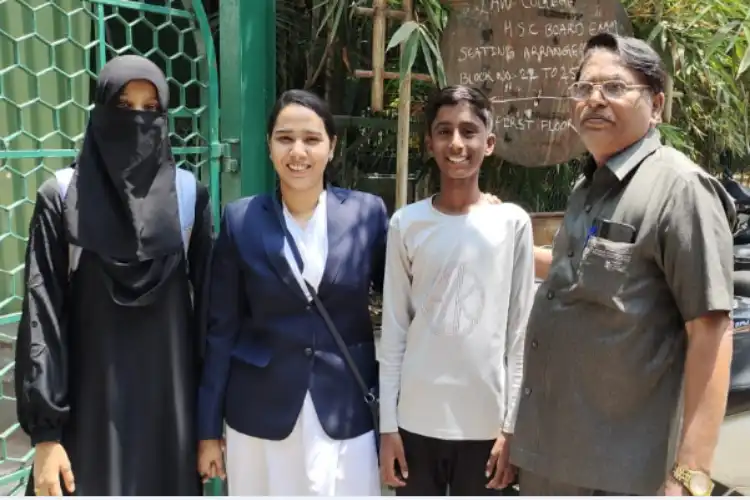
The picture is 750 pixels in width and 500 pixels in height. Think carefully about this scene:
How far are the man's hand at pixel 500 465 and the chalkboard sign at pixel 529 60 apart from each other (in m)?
1.76

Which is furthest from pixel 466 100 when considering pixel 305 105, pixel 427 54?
pixel 427 54

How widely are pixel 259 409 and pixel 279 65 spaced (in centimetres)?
239

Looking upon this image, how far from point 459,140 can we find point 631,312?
0.63 meters

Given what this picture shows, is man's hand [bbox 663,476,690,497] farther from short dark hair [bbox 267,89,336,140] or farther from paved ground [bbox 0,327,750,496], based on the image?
paved ground [bbox 0,327,750,496]

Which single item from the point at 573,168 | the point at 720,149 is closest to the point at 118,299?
the point at 573,168

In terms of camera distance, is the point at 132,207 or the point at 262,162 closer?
the point at 132,207

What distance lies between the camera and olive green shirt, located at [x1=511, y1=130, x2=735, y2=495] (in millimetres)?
1406

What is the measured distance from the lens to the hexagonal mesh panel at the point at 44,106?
2245 mm

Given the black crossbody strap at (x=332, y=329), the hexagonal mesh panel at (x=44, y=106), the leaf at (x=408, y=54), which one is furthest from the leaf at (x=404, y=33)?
the black crossbody strap at (x=332, y=329)

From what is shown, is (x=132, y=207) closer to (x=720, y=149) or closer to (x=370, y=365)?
(x=370, y=365)

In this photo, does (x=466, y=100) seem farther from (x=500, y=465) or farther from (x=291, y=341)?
(x=500, y=465)

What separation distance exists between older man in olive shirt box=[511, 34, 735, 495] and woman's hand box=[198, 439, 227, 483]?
0.80 m

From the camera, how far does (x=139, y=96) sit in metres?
1.78

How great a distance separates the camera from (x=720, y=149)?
5.24 m
